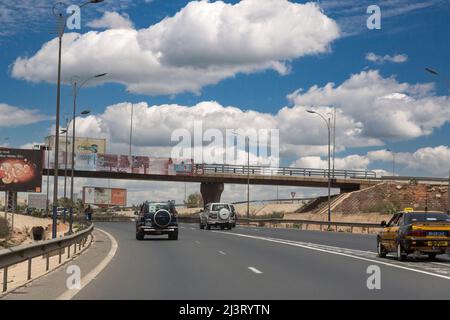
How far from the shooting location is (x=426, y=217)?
22.0 m

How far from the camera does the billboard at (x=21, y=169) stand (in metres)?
73.2

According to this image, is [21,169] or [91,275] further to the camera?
[21,169]

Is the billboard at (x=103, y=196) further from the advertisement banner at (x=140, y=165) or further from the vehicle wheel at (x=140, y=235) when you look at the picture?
the vehicle wheel at (x=140, y=235)

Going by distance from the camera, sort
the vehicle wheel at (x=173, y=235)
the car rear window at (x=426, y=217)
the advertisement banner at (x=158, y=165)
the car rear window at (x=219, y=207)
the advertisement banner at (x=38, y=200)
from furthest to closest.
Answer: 1. the advertisement banner at (x=158, y=165)
2. the advertisement banner at (x=38, y=200)
3. the car rear window at (x=219, y=207)
4. the vehicle wheel at (x=173, y=235)
5. the car rear window at (x=426, y=217)

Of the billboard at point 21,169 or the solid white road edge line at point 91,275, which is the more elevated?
the billboard at point 21,169

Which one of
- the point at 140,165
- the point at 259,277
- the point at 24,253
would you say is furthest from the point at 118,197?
the point at 24,253

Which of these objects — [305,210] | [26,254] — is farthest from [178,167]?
[26,254]

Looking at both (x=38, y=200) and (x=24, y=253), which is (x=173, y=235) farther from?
(x=38, y=200)

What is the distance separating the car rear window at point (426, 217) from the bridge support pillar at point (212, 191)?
66580 mm

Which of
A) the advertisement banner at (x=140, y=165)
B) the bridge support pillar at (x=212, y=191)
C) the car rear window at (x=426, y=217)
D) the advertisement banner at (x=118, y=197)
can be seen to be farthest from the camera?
the advertisement banner at (x=118, y=197)

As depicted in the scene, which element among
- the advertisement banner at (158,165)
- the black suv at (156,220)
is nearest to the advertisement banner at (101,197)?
the advertisement banner at (158,165)

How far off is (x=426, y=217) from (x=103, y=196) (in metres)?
103

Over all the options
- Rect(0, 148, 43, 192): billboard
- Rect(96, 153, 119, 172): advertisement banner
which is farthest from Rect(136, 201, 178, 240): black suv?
Rect(96, 153, 119, 172): advertisement banner

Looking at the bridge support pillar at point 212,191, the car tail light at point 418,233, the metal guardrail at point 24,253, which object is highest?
the bridge support pillar at point 212,191
